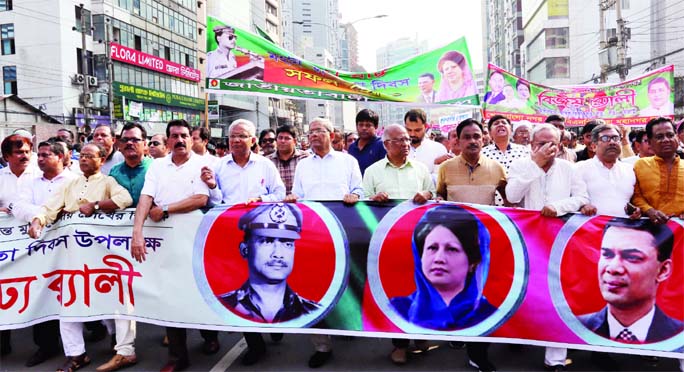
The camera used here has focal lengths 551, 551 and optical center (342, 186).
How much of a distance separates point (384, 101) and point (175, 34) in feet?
131

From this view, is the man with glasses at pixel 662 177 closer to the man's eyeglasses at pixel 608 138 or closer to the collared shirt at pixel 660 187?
the collared shirt at pixel 660 187

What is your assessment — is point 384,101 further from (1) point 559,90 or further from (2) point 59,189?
(1) point 559,90

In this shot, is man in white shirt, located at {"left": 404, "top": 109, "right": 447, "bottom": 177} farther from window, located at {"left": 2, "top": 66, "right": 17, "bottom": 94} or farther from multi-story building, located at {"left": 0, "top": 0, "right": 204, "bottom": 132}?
window, located at {"left": 2, "top": 66, "right": 17, "bottom": 94}

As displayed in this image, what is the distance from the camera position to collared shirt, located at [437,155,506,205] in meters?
4.32

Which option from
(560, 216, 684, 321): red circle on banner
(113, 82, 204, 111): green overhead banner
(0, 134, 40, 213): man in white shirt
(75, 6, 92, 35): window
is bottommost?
(560, 216, 684, 321): red circle on banner

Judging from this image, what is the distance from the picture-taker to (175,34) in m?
43.0

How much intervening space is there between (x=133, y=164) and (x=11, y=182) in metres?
1.23

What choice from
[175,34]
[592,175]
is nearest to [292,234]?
[592,175]

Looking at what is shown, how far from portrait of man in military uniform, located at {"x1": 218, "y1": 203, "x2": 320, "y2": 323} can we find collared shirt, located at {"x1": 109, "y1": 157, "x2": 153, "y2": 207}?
3.24ft

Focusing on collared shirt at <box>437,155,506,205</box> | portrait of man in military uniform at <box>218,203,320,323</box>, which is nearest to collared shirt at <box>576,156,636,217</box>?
collared shirt at <box>437,155,506,205</box>

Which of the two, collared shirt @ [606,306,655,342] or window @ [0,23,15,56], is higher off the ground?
window @ [0,23,15,56]

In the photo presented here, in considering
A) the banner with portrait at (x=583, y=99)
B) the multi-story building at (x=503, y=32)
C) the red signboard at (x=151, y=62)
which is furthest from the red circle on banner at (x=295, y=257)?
the multi-story building at (x=503, y=32)

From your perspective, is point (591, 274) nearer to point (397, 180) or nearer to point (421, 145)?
point (397, 180)

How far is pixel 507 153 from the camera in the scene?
5359 mm
